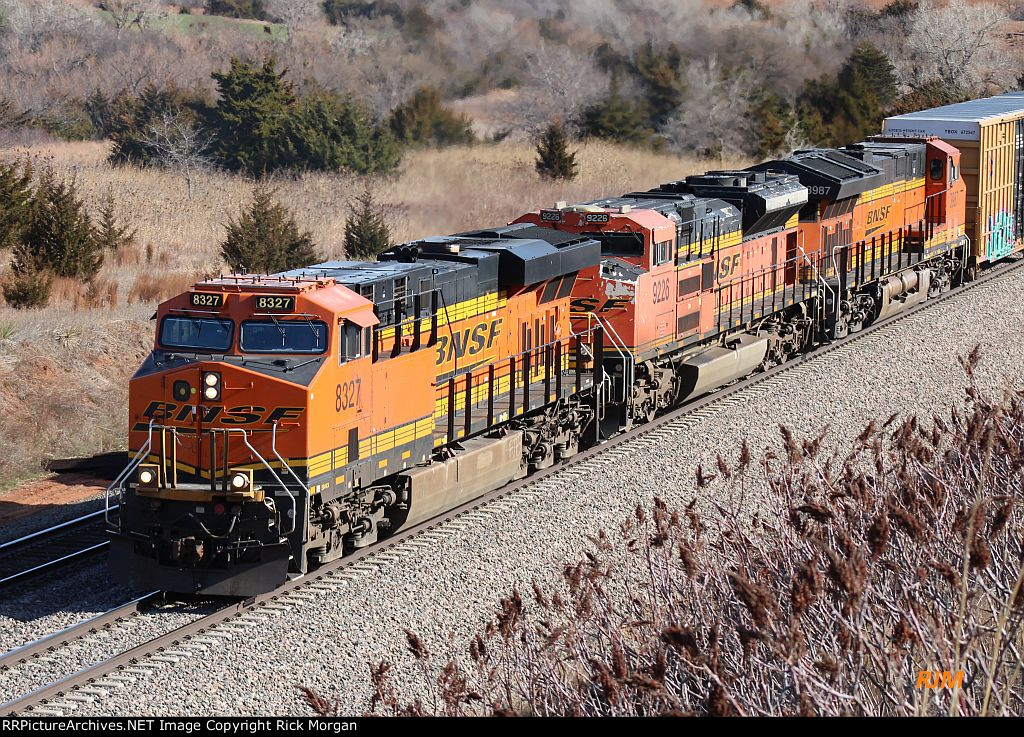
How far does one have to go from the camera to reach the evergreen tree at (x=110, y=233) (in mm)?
29938

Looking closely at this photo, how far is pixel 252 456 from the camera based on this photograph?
12.7 metres

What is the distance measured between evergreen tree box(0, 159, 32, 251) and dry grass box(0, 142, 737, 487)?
118 cm

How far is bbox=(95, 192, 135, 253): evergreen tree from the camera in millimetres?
29938

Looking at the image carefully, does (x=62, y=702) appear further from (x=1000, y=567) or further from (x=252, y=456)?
(x=1000, y=567)

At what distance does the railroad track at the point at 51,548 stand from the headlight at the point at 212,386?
293cm

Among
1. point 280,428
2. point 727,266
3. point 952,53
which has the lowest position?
point 280,428

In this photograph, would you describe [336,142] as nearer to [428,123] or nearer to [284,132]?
[284,132]

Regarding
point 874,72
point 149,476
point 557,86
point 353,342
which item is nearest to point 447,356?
point 353,342

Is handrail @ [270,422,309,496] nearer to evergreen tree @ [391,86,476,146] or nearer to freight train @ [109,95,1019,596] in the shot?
freight train @ [109,95,1019,596]

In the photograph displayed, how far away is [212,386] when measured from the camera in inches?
501

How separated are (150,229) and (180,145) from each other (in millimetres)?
7953

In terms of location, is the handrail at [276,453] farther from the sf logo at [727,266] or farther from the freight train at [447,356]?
the sf logo at [727,266]

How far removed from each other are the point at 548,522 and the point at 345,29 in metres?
43.6

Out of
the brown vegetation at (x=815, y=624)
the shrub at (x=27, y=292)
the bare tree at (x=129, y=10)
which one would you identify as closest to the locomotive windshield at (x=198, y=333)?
the brown vegetation at (x=815, y=624)
